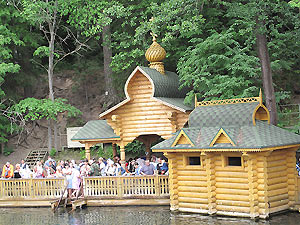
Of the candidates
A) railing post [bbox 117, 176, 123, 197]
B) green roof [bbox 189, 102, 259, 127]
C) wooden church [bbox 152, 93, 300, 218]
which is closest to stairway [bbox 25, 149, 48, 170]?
railing post [bbox 117, 176, 123, 197]

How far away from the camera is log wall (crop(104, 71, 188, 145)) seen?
22906 mm

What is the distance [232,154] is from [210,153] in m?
0.83

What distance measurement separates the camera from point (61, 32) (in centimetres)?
4319

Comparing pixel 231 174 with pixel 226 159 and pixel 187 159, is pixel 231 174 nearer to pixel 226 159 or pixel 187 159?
pixel 226 159

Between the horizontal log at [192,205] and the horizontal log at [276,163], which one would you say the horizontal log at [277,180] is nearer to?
the horizontal log at [276,163]

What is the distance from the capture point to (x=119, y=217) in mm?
18859

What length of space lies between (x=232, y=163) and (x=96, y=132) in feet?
30.3

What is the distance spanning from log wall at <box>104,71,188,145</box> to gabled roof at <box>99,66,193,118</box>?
0.84 feet

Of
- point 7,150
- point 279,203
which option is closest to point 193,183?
point 279,203

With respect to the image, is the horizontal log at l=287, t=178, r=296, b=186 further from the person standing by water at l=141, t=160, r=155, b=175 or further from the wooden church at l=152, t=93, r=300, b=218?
the person standing by water at l=141, t=160, r=155, b=175

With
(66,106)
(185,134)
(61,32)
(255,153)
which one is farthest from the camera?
(61,32)

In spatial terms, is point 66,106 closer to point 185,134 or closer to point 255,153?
point 185,134

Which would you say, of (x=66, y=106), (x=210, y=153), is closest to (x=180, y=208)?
(x=210, y=153)

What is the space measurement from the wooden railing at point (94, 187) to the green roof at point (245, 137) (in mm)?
2453
